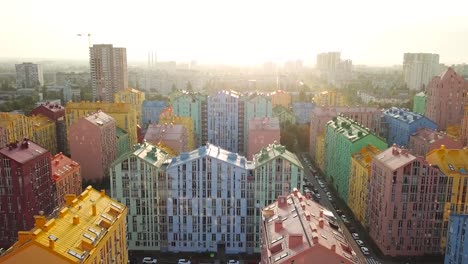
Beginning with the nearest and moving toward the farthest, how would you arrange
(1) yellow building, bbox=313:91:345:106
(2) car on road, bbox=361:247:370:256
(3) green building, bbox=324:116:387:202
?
(2) car on road, bbox=361:247:370:256, (3) green building, bbox=324:116:387:202, (1) yellow building, bbox=313:91:345:106

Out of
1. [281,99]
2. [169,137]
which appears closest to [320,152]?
[169,137]

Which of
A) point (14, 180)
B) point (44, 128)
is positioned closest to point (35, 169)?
point (14, 180)

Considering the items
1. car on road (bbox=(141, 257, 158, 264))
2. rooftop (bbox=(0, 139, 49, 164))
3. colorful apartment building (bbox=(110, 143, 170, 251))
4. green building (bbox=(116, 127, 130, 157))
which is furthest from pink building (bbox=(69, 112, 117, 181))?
car on road (bbox=(141, 257, 158, 264))

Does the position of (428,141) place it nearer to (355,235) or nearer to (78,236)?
(355,235)

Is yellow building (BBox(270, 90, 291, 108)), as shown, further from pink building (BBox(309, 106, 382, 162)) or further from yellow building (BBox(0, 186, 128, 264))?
yellow building (BBox(0, 186, 128, 264))

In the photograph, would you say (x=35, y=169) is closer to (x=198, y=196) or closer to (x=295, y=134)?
(x=198, y=196)
